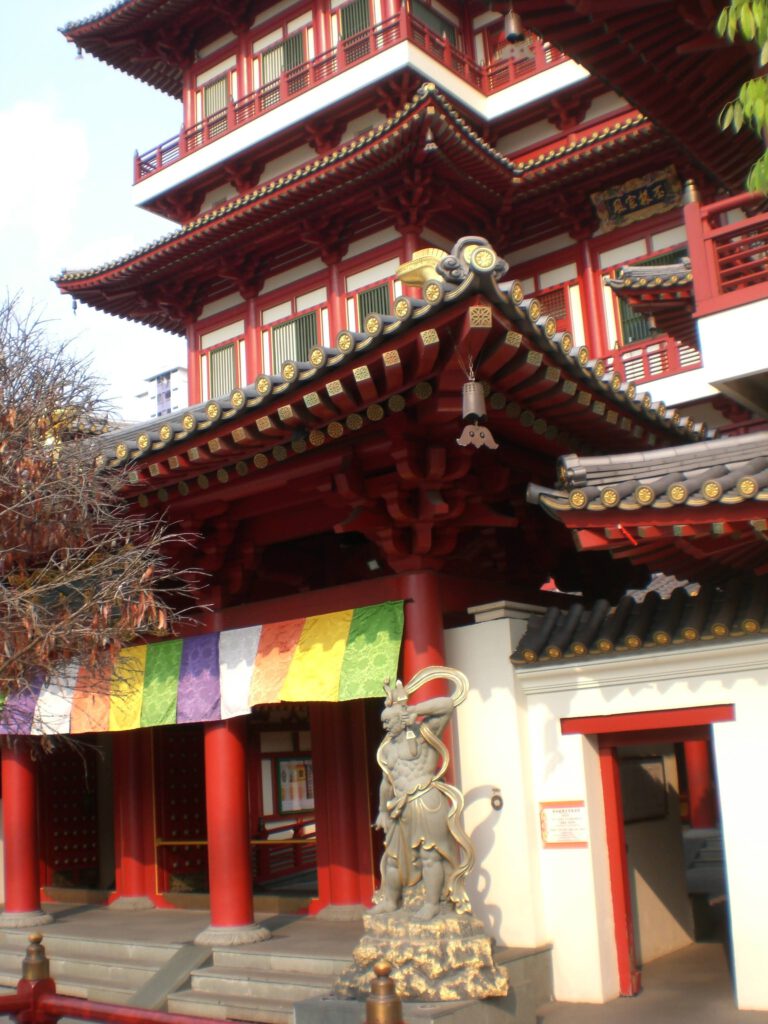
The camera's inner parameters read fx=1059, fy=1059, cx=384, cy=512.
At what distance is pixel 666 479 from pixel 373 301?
10.9 metres

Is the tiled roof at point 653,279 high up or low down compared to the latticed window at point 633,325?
down

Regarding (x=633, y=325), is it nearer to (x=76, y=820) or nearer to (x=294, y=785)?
(x=294, y=785)

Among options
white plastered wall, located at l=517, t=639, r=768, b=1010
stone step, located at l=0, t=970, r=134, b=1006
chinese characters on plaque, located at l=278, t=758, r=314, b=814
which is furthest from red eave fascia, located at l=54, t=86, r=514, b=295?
stone step, located at l=0, t=970, r=134, b=1006

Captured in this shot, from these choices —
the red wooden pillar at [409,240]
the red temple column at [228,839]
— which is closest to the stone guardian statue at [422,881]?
the red temple column at [228,839]

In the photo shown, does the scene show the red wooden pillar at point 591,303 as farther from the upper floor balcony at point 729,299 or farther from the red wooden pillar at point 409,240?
the upper floor balcony at point 729,299

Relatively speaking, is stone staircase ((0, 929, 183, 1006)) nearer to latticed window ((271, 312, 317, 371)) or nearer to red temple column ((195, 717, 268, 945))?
red temple column ((195, 717, 268, 945))

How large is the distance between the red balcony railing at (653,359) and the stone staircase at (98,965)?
11.0m

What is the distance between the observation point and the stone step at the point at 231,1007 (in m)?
8.52

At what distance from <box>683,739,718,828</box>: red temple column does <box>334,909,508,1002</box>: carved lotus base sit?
12.8m

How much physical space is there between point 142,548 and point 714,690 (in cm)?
490

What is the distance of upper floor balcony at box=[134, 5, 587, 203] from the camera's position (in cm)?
1786

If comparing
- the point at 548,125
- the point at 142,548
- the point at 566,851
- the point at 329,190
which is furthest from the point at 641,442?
the point at 548,125

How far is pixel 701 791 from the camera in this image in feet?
65.0

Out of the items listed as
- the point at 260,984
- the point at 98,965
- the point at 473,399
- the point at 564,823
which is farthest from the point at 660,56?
the point at 98,965
